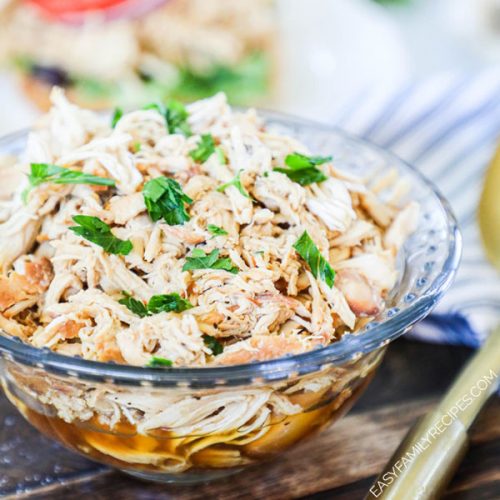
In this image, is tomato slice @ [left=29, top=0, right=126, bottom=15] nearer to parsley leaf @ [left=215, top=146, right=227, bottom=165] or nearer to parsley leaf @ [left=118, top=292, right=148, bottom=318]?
parsley leaf @ [left=215, top=146, right=227, bottom=165]

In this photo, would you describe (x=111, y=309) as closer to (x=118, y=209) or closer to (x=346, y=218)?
(x=118, y=209)

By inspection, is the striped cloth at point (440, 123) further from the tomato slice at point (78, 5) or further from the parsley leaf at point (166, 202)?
the tomato slice at point (78, 5)

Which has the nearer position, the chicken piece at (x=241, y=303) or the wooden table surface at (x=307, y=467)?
the chicken piece at (x=241, y=303)

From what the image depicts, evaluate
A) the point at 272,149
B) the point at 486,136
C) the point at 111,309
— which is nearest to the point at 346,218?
the point at 272,149

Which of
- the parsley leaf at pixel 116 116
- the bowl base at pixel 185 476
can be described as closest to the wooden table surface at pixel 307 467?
the bowl base at pixel 185 476

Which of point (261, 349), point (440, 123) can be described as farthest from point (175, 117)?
point (440, 123)

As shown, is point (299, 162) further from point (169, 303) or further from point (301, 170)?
point (169, 303)
